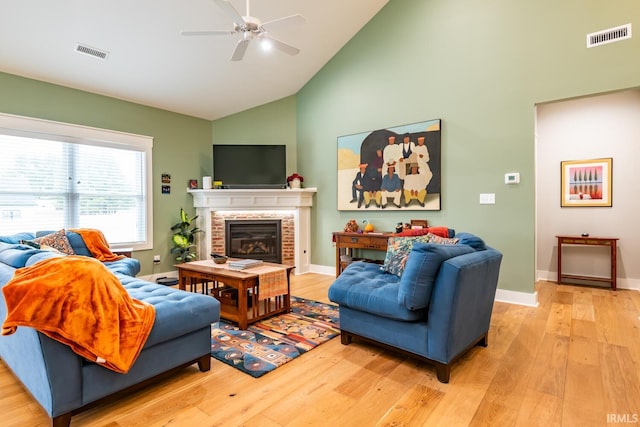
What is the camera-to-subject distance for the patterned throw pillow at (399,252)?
286 cm

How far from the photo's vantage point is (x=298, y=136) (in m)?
5.91

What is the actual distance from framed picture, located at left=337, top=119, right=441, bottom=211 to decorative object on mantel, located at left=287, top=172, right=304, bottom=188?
2.40 feet

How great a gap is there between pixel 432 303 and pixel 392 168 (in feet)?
9.39

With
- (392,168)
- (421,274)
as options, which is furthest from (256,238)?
(421,274)

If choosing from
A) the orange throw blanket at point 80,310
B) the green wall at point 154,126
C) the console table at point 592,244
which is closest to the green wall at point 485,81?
the console table at point 592,244

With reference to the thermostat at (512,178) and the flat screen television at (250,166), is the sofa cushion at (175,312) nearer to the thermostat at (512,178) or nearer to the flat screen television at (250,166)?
the flat screen television at (250,166)

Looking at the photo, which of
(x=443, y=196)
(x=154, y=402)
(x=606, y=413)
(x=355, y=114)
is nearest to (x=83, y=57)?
(x=355, y=114)

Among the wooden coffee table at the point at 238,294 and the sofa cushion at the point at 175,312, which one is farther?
the wooden coffee table at the point at 238,294

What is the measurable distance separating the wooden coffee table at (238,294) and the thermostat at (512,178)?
2693mm

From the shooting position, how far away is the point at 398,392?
1992mm

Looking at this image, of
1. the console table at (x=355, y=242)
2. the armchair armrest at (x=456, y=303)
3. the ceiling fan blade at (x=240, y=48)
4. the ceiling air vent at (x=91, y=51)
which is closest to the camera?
the armchair armrest at (x=456, y=303)

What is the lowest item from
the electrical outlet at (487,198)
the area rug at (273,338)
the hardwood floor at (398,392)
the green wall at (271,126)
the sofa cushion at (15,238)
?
the hardwood floor at (398,392)

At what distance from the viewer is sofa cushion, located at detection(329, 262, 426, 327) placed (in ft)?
7.33

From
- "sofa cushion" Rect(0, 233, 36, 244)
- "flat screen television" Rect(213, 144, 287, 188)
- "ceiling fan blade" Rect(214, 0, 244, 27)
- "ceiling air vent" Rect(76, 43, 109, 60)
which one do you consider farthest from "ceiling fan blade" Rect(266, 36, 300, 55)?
"sofa cushion" Rect(0, 233, 36, 244)
